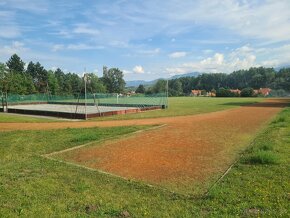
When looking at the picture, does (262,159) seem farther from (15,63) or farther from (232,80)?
(232,80)

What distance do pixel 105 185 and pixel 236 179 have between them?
2802mm

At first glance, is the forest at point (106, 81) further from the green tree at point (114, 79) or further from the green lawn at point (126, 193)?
the green lawn at point (126, 193)

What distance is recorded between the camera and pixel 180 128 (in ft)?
50.1

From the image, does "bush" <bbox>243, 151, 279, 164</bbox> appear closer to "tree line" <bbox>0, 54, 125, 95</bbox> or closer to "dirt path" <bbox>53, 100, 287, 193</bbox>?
"dirt path" <bbox>53, 100, 287, 193</bbox>

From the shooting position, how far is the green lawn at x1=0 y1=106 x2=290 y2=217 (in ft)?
16.8

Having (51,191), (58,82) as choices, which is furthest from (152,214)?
(58,82)

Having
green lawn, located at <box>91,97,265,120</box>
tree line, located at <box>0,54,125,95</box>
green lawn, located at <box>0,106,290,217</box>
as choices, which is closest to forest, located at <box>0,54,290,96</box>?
tree line, located at <box>0,54,125,95</box>

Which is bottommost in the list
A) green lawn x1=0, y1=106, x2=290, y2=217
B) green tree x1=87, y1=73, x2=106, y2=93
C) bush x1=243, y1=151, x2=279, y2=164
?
green lawn x1=0, y1=106, x2=290, y2=217

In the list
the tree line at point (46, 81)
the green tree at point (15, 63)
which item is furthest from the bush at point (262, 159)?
the green tree at point (15, 63)

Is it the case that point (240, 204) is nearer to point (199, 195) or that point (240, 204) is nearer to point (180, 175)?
point (199, 195)

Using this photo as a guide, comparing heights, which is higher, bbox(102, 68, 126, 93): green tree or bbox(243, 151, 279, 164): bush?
bbox(102, 68, 126, 93): green tree

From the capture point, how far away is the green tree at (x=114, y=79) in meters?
104

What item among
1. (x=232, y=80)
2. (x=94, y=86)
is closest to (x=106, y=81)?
(x=94, y=86)

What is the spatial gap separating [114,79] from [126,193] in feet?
328
